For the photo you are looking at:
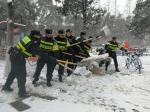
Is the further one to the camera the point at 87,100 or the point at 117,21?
the point at 117,21

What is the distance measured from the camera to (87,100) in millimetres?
5160

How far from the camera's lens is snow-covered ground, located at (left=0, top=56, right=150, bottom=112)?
466cm

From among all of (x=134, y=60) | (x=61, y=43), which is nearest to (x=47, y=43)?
(x=61, y=43)

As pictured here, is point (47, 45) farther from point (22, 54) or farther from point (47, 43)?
point (22, 54)

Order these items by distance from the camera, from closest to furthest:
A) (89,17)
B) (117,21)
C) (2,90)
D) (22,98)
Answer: (22,98) → (2,90) → (89,17) → (117,21)

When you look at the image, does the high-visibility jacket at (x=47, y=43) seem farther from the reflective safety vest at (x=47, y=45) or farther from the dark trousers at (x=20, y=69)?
the dark trousers at (x=20, y=69)

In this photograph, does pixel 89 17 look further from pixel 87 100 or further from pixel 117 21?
pixel 117 21

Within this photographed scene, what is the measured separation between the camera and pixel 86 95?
5574 millimetres

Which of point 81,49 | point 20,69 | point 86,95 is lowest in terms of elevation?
point 86,95

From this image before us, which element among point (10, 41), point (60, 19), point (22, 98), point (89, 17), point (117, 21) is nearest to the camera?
point (22, 98)

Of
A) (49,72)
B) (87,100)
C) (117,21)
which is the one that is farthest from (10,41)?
(117,21)

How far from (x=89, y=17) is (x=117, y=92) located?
8214mm

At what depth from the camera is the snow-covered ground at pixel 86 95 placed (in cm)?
466

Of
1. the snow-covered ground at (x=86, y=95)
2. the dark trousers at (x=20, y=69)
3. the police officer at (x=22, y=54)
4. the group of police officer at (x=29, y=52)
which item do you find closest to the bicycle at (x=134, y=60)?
the snow-covered ground at (x=86, y=95)
